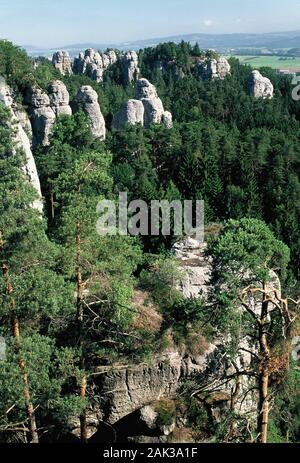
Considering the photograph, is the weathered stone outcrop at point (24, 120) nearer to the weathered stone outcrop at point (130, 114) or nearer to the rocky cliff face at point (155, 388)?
the weathered stone outcrop at point (130, 114)

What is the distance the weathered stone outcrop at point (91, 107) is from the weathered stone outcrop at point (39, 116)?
297 inches

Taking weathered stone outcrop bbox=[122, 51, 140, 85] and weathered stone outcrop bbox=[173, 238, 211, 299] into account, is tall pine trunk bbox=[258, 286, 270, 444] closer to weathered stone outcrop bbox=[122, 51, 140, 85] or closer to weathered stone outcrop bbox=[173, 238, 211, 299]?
weathered stone outcrop bbox=[173, 238, 211, 299]

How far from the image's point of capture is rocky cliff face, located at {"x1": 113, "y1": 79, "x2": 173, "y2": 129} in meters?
45.4

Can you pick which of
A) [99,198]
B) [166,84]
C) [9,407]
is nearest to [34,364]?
[9,407]

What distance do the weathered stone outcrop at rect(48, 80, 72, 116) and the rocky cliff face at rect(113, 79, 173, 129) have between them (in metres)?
8.38

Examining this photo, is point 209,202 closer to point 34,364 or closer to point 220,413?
point 220,413

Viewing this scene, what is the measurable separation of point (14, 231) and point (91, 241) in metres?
1.77

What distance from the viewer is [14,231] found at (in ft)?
32.5

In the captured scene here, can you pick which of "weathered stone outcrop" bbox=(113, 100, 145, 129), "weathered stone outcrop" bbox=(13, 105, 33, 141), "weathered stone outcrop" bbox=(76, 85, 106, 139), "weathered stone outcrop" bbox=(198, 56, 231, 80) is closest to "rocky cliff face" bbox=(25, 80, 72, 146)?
"weathered stone outcrop" bbox=(13, 105, 33, 141)

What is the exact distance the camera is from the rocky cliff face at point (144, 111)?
4544cm

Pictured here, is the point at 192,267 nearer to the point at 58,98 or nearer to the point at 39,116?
the point at 39,116

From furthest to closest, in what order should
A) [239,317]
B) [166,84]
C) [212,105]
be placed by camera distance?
[166,84] → [212,105] → [239,317]

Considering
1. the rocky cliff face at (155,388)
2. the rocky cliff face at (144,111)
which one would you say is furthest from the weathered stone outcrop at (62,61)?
the rocky cliff face at (155,388)

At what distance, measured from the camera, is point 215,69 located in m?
66.1
